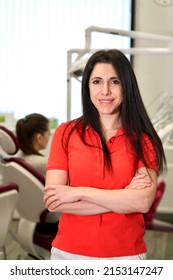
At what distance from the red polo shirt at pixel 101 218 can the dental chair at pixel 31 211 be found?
2.93 feet

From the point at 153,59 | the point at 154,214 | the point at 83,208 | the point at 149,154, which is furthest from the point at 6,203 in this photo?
the point at 153,59

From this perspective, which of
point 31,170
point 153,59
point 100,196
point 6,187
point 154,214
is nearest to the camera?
point 100,196

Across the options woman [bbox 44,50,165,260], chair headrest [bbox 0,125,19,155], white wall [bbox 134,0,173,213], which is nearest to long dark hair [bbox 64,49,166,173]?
woman [bbox 44,50,165,260]

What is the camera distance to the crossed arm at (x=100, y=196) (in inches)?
44.2

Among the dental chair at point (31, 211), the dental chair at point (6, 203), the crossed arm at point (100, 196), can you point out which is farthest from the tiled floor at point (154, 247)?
the crossed arm at point (100, 196)

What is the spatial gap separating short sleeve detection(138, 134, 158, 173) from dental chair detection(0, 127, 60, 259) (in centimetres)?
94

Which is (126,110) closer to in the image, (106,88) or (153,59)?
(106,88)

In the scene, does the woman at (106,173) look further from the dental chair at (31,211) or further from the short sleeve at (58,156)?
the dental chair at (31,211)

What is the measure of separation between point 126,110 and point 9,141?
4.23 feet

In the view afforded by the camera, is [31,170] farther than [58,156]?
Yes

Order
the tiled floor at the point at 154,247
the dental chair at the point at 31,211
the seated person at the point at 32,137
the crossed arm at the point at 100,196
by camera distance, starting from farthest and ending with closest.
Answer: the tiled floor at the point at 154,247 → the seated person at the point at 32,137 → the dental chair at the point at 31,211 → the crossed arm at the point at 100,196

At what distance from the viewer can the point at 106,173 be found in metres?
1.14
